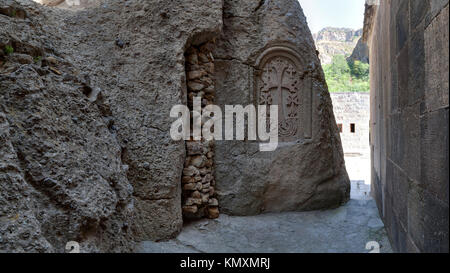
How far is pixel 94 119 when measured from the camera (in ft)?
9.78

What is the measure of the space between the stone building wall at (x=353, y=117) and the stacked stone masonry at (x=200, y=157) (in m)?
14.0

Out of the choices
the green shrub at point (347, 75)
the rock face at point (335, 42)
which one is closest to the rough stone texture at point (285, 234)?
the green shrub at point (347, 75)

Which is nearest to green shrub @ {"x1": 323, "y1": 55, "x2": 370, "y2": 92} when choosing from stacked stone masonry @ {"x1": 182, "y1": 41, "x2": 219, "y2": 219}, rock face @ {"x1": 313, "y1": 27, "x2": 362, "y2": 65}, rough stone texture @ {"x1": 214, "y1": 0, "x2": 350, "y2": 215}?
rock face @ {"x1": 313, "y1": 27, "x2": 362, "y2": 65}

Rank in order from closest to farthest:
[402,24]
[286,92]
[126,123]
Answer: [402,24]
[126,123]
[286,92]

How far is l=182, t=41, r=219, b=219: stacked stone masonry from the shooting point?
13.1 feet

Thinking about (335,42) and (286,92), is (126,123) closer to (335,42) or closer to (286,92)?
(286,92)

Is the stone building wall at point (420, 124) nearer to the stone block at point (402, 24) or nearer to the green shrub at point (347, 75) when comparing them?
the stone block at point (402, 24)

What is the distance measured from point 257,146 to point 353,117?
1421cm

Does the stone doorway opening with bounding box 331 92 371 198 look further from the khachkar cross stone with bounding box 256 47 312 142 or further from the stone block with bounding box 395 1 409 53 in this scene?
the stone block with bounding box 395 1 409 53

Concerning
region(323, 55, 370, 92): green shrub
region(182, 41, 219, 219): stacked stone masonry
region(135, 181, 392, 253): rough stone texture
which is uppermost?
region(323, 55, 370, 92): green shrub

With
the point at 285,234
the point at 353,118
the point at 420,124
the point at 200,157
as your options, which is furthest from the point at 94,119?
Result: the point at 353,118

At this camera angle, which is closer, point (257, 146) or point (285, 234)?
point (285, 234)

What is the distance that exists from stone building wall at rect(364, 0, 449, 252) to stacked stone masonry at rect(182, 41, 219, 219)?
2042 mm

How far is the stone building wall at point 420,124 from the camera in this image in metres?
1.60
